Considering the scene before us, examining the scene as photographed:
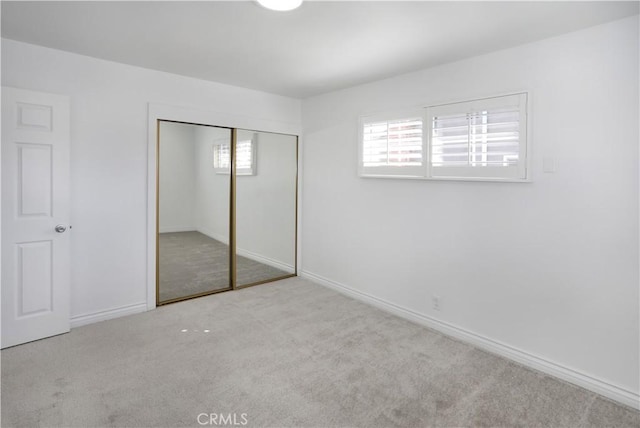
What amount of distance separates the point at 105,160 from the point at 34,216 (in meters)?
0.73

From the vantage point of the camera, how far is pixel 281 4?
6.94 feet

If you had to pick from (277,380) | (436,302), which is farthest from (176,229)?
(436,302)

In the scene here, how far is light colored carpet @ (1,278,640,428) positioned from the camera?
2.07 meters

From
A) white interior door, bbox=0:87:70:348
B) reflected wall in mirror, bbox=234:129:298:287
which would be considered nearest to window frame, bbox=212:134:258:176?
reflected wall in mirror, bbox=234:129:298:287

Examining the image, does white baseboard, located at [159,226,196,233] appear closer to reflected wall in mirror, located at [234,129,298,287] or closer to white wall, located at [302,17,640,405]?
reflected wall in mirror, located at [234,129,298,287]

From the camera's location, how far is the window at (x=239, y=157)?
410 centimetres

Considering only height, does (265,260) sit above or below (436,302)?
above

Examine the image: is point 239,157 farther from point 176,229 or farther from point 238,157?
point 176,229

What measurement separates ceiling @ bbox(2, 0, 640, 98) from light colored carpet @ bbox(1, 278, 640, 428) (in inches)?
93.9

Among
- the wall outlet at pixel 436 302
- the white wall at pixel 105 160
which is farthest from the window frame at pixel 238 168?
the wall outlet at pixel 436 302

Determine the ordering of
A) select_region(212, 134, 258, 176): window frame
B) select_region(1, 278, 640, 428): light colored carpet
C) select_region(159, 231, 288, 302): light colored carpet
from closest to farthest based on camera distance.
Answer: select_region(1, 278, 640, 428): light colored carpet
select_region(159, 231, 288, 302): light colored carpet
select_region(212, 134, 258, 176): window frame

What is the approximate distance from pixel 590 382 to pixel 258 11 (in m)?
3.27

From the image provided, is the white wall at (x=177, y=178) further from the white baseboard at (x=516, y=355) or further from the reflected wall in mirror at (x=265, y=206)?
the white baseboard at (x=516, y=355)

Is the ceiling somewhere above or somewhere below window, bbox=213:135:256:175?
above
